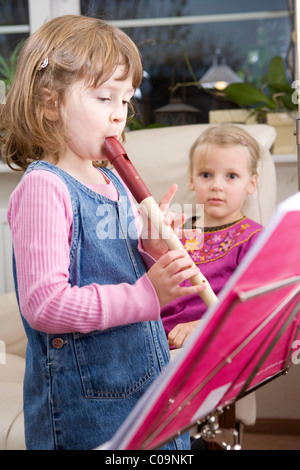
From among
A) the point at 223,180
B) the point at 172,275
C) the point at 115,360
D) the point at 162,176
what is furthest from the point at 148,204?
the point at 162,176

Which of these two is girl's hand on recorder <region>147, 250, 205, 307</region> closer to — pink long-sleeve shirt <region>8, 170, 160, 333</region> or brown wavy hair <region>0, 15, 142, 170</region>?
pink long-sleeve shirt <region>8, 170, 160, 333</region>

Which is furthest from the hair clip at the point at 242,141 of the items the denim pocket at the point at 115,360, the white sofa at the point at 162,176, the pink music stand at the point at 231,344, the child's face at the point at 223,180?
the pink music stand at the point at 231,344

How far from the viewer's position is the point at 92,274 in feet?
2.81

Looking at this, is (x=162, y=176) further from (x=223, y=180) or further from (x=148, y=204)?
(x=148, y=204)

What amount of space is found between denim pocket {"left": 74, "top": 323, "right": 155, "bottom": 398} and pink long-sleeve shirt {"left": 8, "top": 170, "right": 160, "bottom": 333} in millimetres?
84

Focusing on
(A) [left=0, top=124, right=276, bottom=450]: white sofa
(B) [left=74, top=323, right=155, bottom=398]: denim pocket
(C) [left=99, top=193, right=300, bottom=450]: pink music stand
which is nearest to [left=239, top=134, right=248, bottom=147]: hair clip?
(A) [left=0, top=124, right=276, bottom=450]: white sofa

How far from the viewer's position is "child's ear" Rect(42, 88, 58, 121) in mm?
913

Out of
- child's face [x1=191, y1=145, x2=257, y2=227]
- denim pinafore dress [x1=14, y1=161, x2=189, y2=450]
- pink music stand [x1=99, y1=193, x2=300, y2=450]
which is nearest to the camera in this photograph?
pink music stand [x1=99, y1=193, x2=300, y2=450]

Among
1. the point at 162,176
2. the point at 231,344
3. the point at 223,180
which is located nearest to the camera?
the point at 231,344

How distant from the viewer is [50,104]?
92 cm

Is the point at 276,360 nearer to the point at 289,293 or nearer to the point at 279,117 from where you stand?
the point at 289,293

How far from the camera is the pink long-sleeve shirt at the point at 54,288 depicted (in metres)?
0.75

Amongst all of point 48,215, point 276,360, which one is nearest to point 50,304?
point 48,215

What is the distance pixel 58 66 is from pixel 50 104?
60 mm
